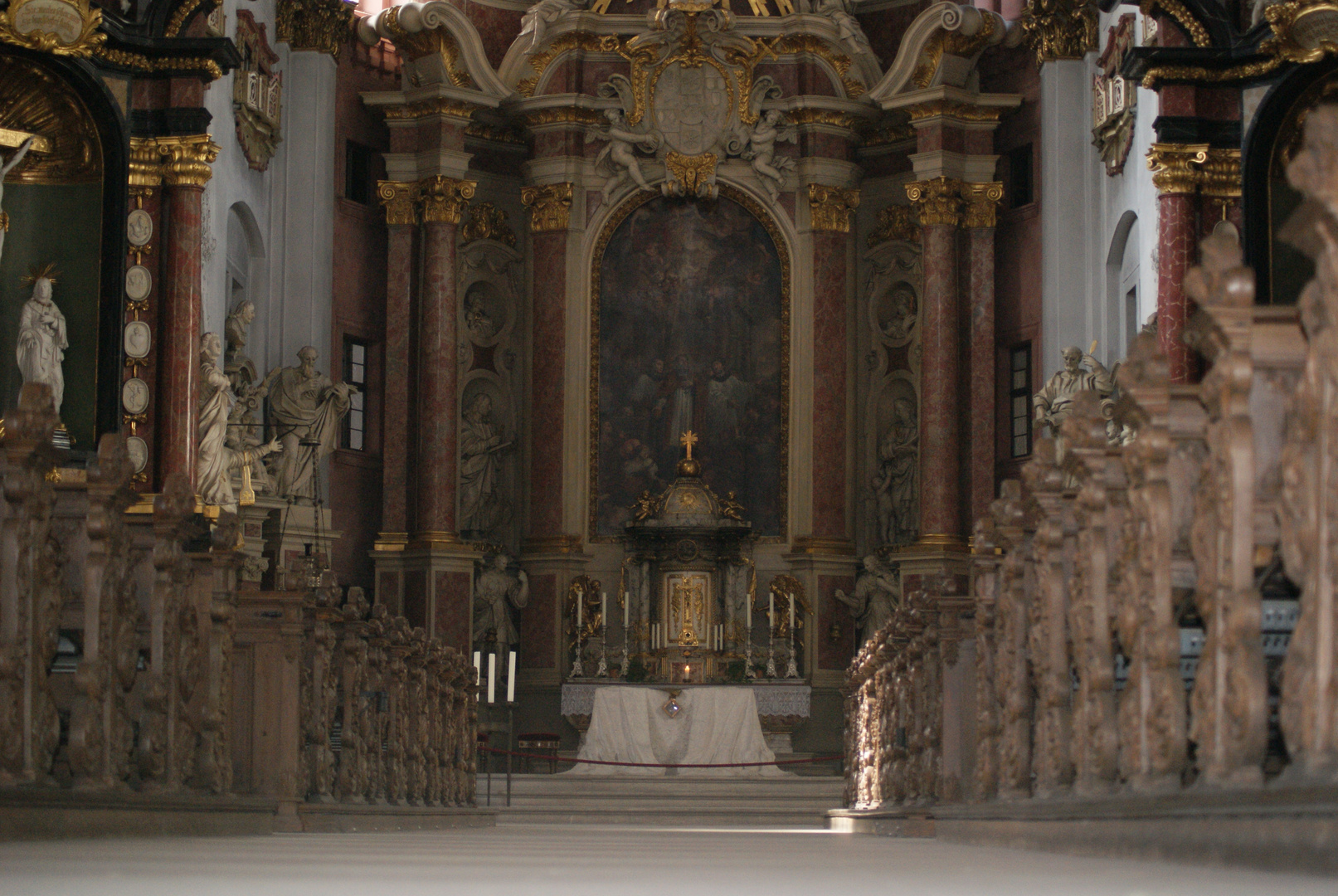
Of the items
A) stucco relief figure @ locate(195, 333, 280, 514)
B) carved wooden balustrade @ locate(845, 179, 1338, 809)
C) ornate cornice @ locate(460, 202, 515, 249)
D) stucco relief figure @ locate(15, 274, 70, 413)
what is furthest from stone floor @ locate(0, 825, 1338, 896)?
ornate cornice @ locate(460, 202, 515, 249)

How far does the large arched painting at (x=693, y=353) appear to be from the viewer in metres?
23.0

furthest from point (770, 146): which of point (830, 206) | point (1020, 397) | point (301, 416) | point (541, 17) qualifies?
point (301, 416)

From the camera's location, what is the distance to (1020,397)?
72.8 feet

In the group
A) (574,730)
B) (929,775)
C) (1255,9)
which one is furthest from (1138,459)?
(574,730)

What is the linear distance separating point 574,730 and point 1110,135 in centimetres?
863

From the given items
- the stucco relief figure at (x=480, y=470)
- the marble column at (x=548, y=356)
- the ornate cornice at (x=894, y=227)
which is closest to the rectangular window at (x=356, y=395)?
the stucco relief figure at (x=480, y=470)

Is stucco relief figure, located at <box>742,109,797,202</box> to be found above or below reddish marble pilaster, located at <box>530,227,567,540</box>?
above

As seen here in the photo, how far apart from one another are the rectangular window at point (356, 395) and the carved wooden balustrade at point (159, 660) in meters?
9.00

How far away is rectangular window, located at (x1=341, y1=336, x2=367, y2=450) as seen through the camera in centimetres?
2234

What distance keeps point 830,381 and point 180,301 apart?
846 cm

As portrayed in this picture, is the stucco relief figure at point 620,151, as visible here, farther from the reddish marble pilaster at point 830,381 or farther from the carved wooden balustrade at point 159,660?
the carved wooden balustrade at point 159,660

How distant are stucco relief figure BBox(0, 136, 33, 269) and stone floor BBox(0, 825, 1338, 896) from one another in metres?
10.0

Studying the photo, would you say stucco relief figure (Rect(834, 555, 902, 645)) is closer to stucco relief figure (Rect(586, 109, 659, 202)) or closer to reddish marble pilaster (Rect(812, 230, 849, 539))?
reddish marble pilaster (Rect(812, 230, 849, 539))

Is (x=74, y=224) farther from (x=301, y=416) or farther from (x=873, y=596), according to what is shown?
(x=873, y=596)
